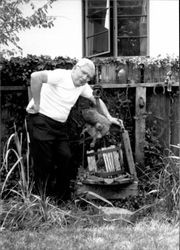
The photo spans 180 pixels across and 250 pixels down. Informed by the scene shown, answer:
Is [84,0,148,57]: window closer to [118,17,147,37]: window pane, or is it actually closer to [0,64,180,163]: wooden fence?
[118,17,147,37]: window pane

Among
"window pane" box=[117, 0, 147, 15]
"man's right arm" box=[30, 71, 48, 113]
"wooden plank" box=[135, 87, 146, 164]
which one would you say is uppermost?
"window pane" box=[117, 0, 147, 15]

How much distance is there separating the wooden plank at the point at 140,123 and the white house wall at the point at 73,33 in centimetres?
231

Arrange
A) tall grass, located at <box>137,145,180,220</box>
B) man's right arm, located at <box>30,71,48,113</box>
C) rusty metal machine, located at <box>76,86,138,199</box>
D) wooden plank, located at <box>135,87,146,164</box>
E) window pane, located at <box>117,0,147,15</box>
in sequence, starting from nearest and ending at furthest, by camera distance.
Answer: tall grass, located at <box>137,145,180,220</box>
man's right arm, located at <box>30,71,48,113</box>
rusty metal machine, located at <box>76,86,138,199</box>
wooden plank, located at <box>135,87,146,164</box>
window pane, located at <box>117,0,147,15</box>

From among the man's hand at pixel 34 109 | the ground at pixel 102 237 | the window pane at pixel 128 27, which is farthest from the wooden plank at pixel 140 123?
the window pane at pixel 128 27

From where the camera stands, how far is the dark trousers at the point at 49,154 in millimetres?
4652

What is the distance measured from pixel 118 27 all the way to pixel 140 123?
3.31 m

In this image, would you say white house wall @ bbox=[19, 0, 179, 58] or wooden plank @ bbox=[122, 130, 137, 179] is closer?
wooden plank @ bbox=[122, 130, 137, 179]

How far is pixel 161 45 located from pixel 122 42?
0.80 m

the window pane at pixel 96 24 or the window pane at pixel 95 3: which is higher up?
the window pane at pixel 95 3

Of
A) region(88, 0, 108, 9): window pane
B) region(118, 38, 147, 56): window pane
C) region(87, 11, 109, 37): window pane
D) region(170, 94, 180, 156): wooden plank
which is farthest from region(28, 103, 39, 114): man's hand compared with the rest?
region(88, 0, 108, 9): window pane

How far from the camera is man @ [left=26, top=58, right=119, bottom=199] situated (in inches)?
179

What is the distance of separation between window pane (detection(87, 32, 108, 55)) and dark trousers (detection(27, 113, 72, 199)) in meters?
3.65

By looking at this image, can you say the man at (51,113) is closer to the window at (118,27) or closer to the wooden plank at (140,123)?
the wooden plank at (140,123)

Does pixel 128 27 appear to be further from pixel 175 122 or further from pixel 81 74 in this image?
pixel 81 74
